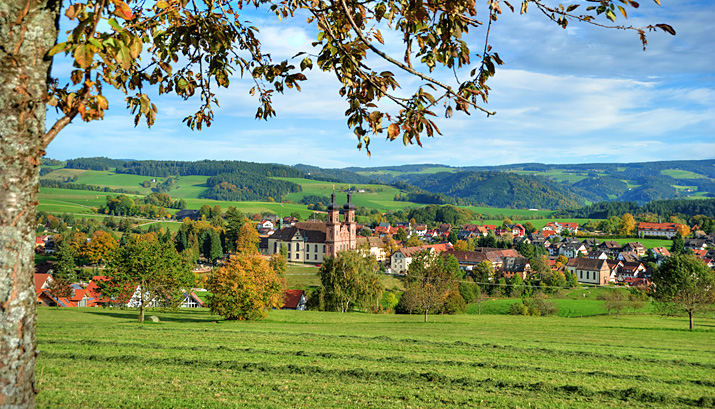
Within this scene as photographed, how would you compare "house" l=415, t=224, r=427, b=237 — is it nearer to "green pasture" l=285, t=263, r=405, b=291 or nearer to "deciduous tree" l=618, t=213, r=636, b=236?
"deciduous tree" l=618, t=213, r=636, b=236

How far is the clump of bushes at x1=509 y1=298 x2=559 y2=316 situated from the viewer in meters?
48.2

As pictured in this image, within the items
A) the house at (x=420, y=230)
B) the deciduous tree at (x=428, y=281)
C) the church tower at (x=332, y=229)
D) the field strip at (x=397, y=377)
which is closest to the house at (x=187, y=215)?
the church tower at (x=332, y=229)

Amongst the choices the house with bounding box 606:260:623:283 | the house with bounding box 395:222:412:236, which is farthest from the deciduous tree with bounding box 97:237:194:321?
the house with bounding box 395:222:412:236

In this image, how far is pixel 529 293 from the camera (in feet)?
219

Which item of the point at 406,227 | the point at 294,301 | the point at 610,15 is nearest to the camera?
the point at 610,15

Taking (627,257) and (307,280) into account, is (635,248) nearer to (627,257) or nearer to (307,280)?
(627,257)

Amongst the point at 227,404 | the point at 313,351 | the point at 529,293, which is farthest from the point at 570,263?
the point at 227,404

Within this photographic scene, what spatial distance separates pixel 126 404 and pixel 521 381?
25.1 ft

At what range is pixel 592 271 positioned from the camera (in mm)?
91062

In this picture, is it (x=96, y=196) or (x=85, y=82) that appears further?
(x=96, y=196)

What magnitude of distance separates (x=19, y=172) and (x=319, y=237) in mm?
97730

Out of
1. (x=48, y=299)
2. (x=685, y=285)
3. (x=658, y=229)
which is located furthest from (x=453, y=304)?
(x=658, y=229)

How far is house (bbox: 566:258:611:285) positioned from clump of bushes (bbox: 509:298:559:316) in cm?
4384

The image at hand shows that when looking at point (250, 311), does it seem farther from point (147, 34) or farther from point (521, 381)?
point (147, 34)
